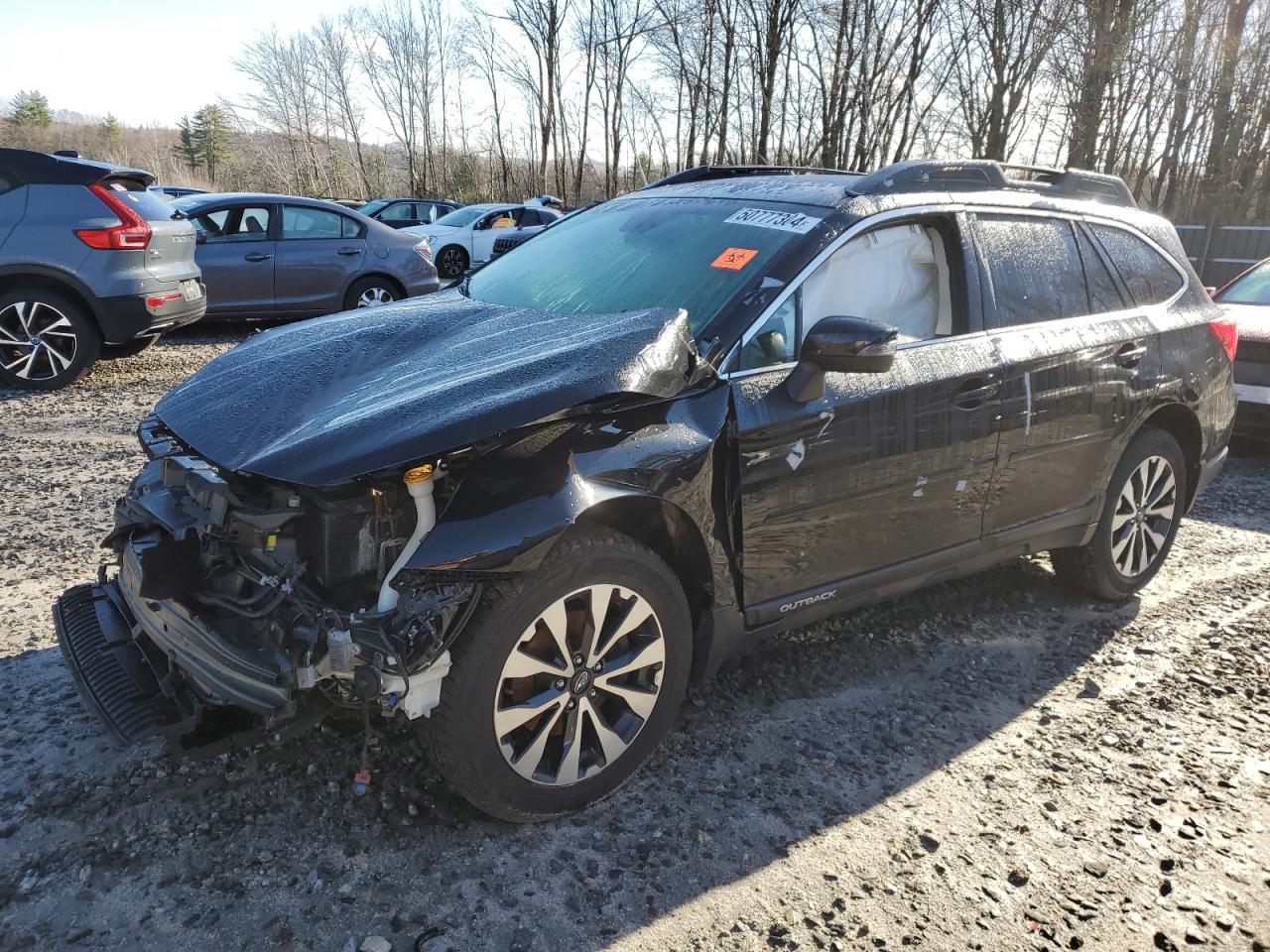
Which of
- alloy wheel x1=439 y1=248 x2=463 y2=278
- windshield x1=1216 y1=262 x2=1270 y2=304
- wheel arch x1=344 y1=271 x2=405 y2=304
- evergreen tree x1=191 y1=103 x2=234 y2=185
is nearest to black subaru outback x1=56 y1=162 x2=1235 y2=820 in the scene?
windshield x1=1216 y1=262 x2=1270 y2=304

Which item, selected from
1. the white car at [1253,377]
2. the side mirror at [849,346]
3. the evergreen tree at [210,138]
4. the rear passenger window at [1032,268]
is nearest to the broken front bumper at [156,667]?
the side mirror at [849,346]

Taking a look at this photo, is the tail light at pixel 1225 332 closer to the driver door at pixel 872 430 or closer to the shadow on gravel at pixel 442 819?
the driver door at pixel 872 430

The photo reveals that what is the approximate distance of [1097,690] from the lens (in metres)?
3.49

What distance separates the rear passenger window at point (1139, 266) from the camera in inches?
153

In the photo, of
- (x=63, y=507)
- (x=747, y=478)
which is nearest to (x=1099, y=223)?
(x=747, y=478)

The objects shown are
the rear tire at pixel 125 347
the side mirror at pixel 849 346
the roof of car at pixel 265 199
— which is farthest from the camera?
the roof of car at pixel 265 199

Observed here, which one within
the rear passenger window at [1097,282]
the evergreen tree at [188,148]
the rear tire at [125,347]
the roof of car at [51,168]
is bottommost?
the rear tire at [125,347]

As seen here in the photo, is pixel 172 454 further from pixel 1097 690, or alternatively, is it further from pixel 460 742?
pixel 1097 690

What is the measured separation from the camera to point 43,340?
6.88 m

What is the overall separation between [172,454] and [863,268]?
230 cm

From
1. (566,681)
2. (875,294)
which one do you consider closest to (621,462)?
(566,681)

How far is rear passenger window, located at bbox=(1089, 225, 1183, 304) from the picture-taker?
3.89 meters

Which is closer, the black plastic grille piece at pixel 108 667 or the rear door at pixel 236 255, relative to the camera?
the black plastic grille piece at pixel 108 667

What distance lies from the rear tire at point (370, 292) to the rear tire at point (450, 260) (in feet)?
23.2
